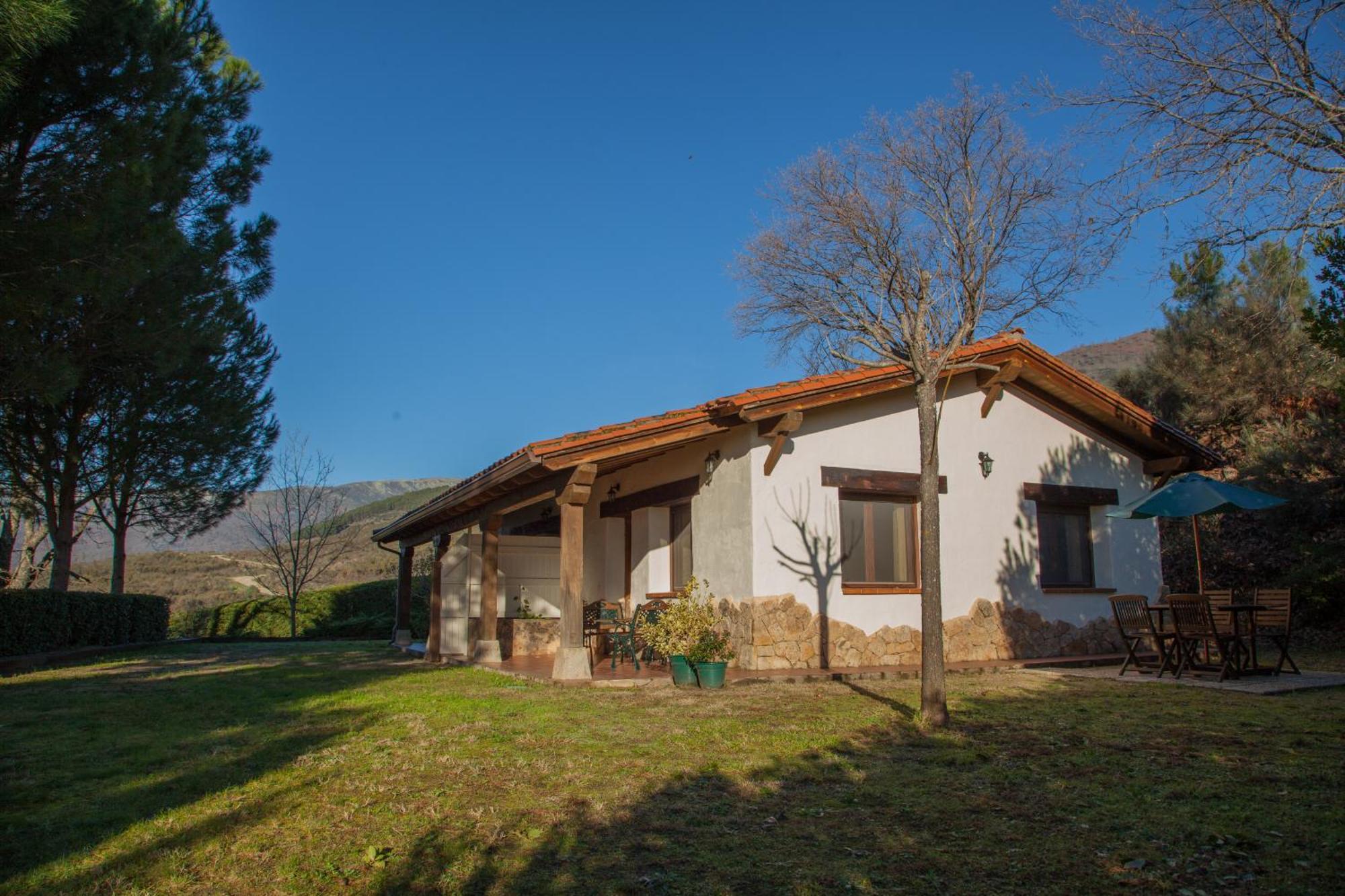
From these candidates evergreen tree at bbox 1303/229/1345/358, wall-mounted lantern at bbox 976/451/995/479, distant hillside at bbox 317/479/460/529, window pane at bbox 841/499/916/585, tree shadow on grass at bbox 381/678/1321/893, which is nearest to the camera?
tree shadow on grass at bbox 381/678/1321/893

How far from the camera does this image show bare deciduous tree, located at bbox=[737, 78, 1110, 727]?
261 inches

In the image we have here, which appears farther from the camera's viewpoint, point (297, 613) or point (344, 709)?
point (297, 613)

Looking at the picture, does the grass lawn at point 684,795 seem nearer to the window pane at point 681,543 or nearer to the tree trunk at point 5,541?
the window pane at point 681,543

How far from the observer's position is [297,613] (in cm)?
2334

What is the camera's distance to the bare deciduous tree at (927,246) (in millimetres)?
6641

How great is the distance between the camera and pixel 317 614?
912 inches

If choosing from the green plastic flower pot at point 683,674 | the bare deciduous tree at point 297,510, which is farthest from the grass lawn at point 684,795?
the bare deciduous tree at point 297,510

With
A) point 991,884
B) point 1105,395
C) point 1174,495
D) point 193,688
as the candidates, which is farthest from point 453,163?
point 991,884

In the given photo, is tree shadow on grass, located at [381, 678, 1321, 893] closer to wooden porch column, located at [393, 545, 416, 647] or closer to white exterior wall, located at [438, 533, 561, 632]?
white exterior wall, located at [438, 533, 561, 632]

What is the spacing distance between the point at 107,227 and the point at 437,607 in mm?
6667

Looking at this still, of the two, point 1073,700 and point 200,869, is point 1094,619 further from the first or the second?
point 200,869

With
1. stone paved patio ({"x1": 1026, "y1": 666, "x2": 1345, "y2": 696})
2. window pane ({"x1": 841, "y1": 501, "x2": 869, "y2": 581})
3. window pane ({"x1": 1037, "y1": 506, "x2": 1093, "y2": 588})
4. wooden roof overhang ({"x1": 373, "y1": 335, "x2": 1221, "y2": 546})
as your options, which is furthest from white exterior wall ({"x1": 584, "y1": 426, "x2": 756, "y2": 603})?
window pane ({"x1": 1037, "y1": 506, "x2": 1093, "y2": 588})

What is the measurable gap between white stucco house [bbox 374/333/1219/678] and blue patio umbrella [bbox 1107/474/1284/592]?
1978 millimetres

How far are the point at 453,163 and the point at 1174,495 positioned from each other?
40.6 ft
